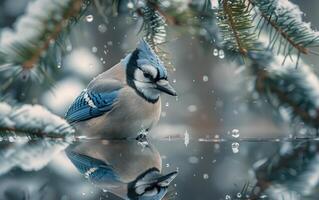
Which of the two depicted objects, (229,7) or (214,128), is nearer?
(229,7)

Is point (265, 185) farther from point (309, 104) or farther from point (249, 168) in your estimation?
point (309, 104)

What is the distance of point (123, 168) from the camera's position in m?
1.15

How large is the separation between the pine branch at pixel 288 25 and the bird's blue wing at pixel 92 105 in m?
0.43

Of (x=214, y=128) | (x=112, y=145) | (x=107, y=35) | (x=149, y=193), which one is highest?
(x=149, y=193)

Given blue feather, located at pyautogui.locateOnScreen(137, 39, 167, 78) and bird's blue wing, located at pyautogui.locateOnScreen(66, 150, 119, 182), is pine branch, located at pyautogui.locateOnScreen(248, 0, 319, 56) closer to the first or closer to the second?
blue feather, located at pyautogui.locateOnScreen(137, 39, 167, 78)

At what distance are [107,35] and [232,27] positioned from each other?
60.1 inches

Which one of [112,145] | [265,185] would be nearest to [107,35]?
[112,145]

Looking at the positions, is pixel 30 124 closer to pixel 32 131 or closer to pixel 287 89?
pixel 32 131

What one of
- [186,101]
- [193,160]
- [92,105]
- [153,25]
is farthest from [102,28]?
[193,160]

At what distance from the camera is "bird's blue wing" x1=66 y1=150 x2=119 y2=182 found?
3.46ft

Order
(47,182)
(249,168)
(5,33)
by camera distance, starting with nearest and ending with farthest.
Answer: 1. (47,182)
2. (249,168)
3. (5,33)

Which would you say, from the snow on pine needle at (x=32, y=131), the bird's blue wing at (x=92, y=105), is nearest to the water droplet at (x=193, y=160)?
the snow on pine needle at (x=32, y=131)

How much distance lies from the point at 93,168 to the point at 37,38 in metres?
0.30

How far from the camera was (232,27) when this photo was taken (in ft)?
4.75
